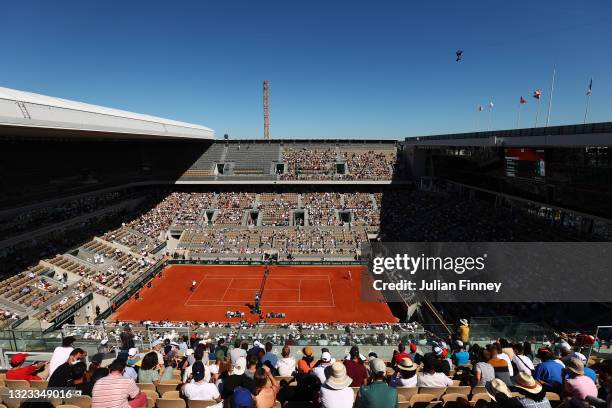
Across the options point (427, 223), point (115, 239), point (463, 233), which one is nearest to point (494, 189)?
point (463, 233)

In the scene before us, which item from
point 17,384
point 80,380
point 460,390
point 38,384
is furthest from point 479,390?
point 17,384

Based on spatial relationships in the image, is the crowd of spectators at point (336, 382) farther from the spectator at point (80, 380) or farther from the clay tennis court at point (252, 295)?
the clay tennis court at point (252, 295)

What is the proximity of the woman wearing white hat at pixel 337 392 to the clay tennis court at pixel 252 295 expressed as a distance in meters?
20.7

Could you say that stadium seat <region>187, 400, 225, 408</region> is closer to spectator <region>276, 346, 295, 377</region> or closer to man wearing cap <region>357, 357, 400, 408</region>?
spectator <region>276, 346, 295, 377</region>

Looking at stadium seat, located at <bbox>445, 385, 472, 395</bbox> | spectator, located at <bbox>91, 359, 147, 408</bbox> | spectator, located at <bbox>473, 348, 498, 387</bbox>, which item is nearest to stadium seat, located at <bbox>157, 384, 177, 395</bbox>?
spectator, located at <bbox>91, 359, 147, 408</bbox>

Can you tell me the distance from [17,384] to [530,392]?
29.5 feet

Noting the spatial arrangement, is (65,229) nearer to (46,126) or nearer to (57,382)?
(46,126)

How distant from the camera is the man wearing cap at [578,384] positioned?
17.3 ft

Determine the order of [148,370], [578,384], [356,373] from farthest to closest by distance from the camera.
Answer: [148,370] < [356,373] < [578,384]

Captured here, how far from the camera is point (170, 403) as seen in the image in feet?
19.3

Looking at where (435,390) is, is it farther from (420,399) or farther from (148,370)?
(148,370)

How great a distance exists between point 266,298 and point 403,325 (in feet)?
47.2

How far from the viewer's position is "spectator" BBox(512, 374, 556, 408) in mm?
4762

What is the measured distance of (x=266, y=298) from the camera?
94.1ft
